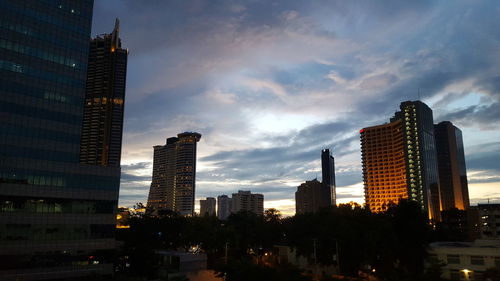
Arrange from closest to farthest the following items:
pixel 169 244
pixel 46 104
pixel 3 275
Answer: pixel 3 275 < pixel 46 104 < pixel 169 244

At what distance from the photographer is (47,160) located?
228ft

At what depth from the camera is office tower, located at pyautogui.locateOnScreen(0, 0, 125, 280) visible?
64938 mm

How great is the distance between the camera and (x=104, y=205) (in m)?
74.9

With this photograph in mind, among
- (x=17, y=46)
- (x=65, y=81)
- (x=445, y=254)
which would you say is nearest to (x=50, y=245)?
(x=65, y=81)

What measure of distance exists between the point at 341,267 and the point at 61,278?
171 feet

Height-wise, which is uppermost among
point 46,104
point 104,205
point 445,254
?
point 46,104

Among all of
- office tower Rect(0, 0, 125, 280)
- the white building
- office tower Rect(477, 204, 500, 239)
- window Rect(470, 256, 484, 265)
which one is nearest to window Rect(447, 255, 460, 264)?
the white building

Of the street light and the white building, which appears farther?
the street light

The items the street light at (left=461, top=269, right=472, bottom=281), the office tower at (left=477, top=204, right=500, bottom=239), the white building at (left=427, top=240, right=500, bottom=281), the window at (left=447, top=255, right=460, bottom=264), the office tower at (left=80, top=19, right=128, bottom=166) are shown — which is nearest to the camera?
the white building at (left=427, top=240, right=500, bottom=281)

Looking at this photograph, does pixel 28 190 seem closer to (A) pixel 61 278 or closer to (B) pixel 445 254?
(A) pixel 61 278

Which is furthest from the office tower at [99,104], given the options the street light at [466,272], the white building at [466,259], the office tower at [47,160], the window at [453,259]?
the street light at [466,272]

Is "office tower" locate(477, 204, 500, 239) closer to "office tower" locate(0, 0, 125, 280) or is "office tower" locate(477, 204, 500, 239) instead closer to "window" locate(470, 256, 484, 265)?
"window" locate(470, 256, 484, 265)

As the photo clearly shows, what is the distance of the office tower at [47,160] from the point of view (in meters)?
64.9

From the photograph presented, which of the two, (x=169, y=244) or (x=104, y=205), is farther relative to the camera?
(x=169, y=244)
